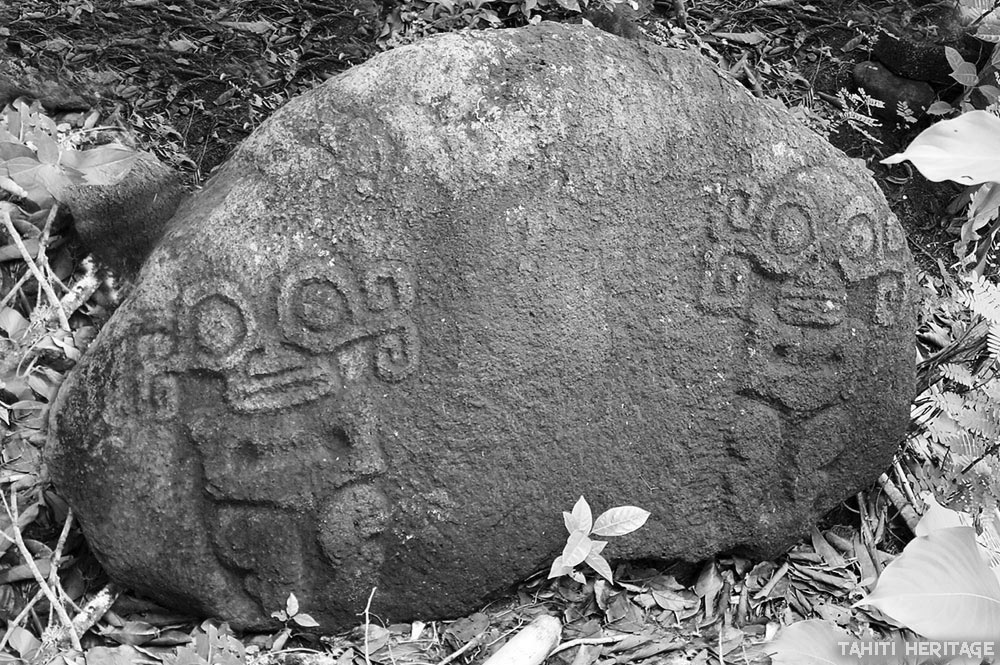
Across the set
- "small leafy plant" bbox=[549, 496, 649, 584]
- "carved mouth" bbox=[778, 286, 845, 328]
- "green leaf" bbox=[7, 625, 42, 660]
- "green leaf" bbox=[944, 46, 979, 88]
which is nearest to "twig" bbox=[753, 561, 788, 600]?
"small leafy plant" bbox=[549, 496, 649, 584]

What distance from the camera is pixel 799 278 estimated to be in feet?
7.87

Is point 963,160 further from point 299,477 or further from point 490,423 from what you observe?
point 299,477

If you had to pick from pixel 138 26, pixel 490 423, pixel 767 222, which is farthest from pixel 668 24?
pixel 490 423

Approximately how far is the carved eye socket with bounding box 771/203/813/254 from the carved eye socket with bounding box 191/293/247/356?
1296 mm

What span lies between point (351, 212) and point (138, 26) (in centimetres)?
166

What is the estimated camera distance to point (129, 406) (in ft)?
7.00

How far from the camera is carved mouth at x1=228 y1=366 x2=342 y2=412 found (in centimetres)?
212

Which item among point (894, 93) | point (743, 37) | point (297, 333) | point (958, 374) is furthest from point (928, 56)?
point (297, 333)

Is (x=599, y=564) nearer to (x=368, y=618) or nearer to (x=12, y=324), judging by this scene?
(x=368, y=618)

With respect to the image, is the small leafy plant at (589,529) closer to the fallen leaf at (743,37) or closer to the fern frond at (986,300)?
the fern frond at (986,300)

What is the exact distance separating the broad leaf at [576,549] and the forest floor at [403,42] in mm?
308

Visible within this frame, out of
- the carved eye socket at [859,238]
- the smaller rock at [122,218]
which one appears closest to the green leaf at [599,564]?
the carved eye socket at [859,238]

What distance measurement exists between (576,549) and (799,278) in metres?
0.88

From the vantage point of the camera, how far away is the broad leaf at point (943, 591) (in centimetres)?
132
